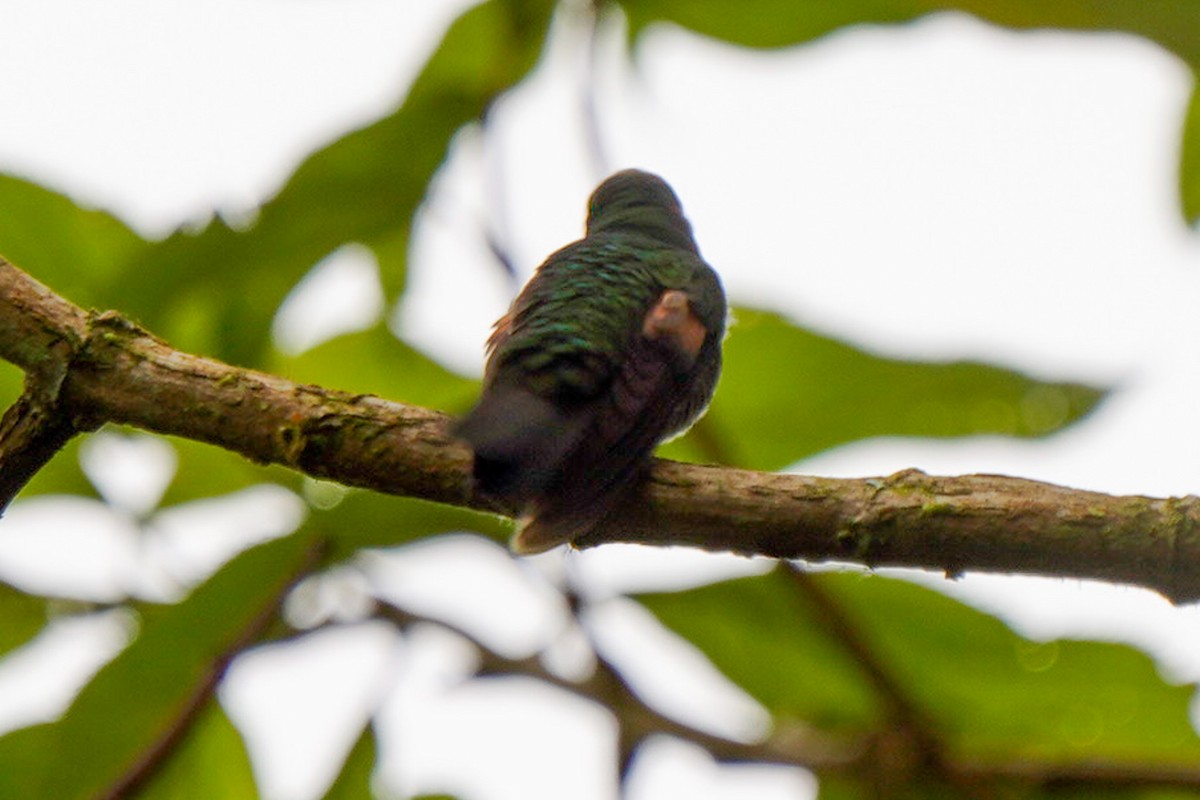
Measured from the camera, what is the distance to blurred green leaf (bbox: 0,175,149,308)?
12.6 ft

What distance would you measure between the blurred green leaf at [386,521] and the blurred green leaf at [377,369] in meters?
0.70

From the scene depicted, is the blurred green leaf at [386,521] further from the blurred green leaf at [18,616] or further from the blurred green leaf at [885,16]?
the blurred green leaf at [885,16]

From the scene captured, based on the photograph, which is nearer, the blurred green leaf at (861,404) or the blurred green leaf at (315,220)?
the blurred green leaf at (315,220)

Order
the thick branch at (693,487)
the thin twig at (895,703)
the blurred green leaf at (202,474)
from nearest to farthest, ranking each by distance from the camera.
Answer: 1. the thick branch at (693,487)
2. the thin twig at (895,703)
3. the blurred green leaf at (202,474)

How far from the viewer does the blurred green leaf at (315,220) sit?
3.48m

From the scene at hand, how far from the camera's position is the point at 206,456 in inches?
165

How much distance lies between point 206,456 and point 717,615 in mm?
1611

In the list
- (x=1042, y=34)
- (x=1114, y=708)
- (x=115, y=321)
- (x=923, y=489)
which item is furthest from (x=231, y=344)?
(x=1114, y=708)

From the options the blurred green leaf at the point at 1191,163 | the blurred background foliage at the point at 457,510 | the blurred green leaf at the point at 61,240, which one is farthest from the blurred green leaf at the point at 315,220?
the blurred green leaf at the point at 1191,163

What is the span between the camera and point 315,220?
142 inches

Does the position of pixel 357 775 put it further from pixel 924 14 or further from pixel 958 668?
pixel 924 14

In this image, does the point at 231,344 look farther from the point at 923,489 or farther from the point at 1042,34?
the point at 1042,34

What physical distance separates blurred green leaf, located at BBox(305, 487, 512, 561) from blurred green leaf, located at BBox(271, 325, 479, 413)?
70 cm

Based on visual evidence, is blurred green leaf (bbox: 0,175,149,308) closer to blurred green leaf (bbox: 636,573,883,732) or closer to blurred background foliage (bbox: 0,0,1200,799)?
blurred background foliage (bbox: 0,0,1200,799)
